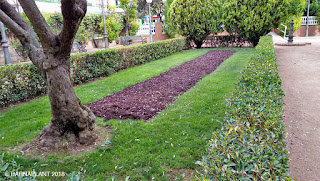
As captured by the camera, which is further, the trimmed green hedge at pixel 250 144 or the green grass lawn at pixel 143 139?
the green grass lawn at pixel 143 139

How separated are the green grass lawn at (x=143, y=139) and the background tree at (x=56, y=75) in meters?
0.42

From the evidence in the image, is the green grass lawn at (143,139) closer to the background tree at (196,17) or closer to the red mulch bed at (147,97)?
the red mulch bed at (147,97)

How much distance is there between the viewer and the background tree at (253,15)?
1534cm

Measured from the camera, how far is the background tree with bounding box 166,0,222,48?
17.4m

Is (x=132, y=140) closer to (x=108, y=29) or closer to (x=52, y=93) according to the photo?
(x=52, y=93)

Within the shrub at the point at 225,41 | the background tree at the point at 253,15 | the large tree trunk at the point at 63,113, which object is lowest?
the large tree trunk at the point at 63,113

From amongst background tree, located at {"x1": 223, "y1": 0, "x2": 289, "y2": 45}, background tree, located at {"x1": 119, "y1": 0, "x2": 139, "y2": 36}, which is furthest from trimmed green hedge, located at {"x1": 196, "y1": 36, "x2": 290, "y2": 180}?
background tree, located at {"x1": 119, "y1": 0, "x2": 139, "y2": 36}

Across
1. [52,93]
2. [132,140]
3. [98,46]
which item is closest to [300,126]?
[132,140]

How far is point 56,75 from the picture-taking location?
3590 millimetres

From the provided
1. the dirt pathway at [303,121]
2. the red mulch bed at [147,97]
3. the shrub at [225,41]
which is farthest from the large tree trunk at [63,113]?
the shrub at [225,41]

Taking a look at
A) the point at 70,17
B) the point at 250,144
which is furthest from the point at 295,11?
the point at 250,144

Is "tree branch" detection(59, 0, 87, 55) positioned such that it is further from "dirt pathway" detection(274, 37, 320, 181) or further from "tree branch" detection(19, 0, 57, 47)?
"dirt pathway" detection(274, 37, 320, 181)

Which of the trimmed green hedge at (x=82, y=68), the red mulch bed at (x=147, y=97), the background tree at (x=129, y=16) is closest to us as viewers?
the red mulch bed at (x=147, y=97)

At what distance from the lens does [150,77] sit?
8.61 m
